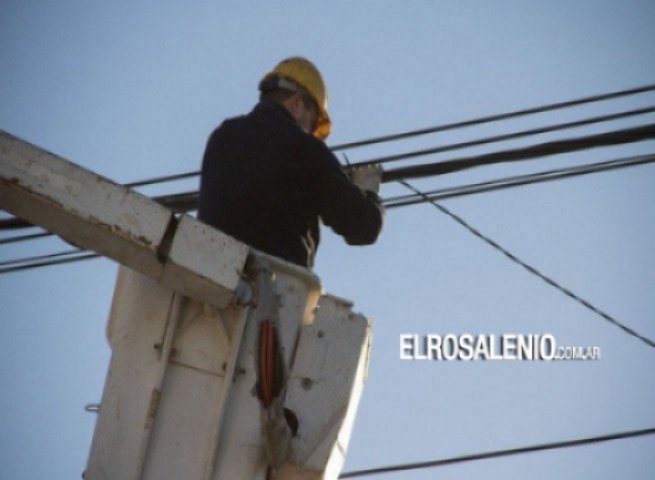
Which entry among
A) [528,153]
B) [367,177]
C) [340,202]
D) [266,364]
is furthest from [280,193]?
[528,153]

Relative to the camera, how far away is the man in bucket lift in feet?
13.6

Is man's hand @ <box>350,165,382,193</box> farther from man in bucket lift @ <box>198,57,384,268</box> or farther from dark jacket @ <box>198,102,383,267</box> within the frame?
dark jacket @ <box>198,102,383,267</box>

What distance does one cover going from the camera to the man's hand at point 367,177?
15.8 ft

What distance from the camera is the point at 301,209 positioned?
4238 mm

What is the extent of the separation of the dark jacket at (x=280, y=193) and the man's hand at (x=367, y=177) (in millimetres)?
385

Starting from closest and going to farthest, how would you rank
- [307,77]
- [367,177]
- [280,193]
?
[280,193], [367,177], [307,77]

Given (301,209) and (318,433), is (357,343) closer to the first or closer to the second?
(318,433)

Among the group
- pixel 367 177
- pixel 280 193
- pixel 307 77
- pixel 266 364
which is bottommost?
pixel 266 364

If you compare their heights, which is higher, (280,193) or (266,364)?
(280,193)

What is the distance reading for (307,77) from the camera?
495cm

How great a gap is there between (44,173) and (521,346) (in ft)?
17.0

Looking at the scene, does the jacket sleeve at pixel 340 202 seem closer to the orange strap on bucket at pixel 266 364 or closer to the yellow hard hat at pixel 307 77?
the yellow hard hat at pixel 307 77

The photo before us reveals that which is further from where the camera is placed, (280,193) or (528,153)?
(528,153)

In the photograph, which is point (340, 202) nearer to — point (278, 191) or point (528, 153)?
point (278, 191)
